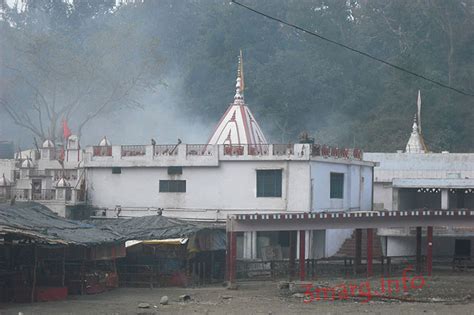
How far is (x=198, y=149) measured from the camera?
42.7m

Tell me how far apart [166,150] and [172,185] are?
1.63 meters

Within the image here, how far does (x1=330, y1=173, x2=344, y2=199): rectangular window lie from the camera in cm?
4378

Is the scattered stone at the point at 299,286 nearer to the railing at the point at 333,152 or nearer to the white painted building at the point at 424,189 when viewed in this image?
the railing at the point at 333,152

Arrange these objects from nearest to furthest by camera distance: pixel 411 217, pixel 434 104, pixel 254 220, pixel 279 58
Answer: pixel 254 220 → pixel 411 217 → pixel 434 104 → pixel 279 58

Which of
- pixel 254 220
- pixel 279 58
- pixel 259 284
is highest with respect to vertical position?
pixel 279 58

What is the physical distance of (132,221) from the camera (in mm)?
40094

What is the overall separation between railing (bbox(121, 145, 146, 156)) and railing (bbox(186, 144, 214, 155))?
223 centimetres

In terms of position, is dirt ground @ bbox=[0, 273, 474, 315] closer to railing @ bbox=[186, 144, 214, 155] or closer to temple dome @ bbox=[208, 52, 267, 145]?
railing @ bbox=[186, 144, 214, 155]

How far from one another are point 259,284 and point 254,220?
262 centimetres

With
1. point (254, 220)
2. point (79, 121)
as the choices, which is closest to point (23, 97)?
point (79, 121)

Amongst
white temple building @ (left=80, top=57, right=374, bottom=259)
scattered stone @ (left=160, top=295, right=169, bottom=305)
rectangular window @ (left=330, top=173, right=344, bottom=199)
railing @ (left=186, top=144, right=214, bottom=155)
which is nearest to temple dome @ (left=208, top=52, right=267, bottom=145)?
white temple building @ (left=80, top=57, right=374, bottom=259)

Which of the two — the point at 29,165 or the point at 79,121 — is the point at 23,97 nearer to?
the point at 79,121

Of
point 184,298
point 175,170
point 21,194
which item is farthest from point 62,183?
point 184,298

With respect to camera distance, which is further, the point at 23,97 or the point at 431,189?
the point at 23,97
